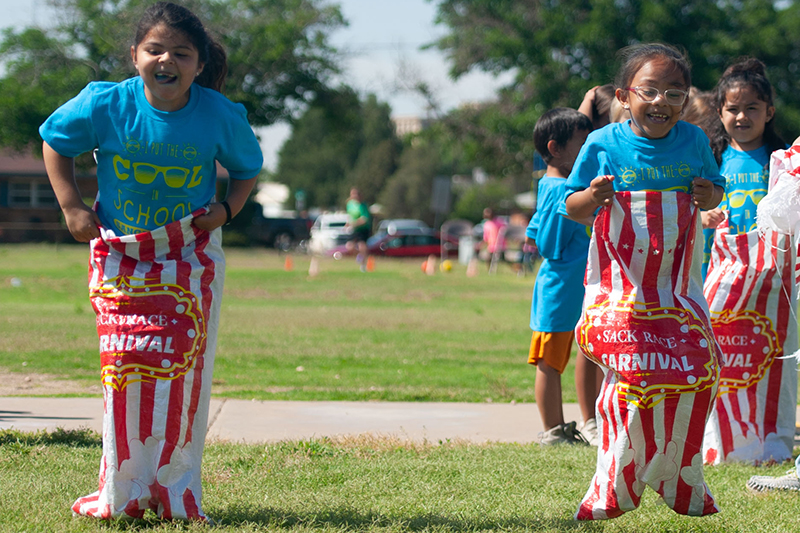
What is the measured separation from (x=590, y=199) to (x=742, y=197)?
1738 mm

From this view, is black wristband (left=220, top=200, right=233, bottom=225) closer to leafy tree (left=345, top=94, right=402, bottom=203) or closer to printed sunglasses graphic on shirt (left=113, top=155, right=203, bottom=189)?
printed sunglasses graphic on shirt (left=113, top=155, right=203, bottom=189)

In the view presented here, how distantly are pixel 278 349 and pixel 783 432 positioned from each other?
537 centimetres

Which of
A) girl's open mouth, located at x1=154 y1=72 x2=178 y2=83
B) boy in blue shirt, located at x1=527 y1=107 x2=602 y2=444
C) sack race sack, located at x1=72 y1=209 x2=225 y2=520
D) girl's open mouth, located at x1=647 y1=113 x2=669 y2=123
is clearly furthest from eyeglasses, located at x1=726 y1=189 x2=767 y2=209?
girl's open mouth, located at x1=154 y1=72 x2=178 y2=83

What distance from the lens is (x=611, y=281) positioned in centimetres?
338

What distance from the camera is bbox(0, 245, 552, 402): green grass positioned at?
722 cm

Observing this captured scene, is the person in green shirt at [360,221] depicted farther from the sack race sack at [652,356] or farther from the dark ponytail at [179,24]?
the sack race sack at [652,356]

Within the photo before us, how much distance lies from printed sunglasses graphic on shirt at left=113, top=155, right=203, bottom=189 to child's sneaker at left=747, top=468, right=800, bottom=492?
282 centimetres

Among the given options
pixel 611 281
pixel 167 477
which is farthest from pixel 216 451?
pixel 611 281

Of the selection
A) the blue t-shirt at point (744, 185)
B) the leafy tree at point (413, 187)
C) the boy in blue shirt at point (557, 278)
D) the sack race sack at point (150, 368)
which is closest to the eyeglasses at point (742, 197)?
the blue t-shirt at point (744, 185)

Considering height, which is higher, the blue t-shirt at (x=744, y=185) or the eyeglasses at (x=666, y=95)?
the eyeglasses at (x=666, y=95)

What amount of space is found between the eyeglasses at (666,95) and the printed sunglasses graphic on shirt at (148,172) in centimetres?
166

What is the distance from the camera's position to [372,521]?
3562mm

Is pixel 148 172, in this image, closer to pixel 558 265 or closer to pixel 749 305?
pixel 558 265

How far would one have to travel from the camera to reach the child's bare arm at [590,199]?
10.7 feet
